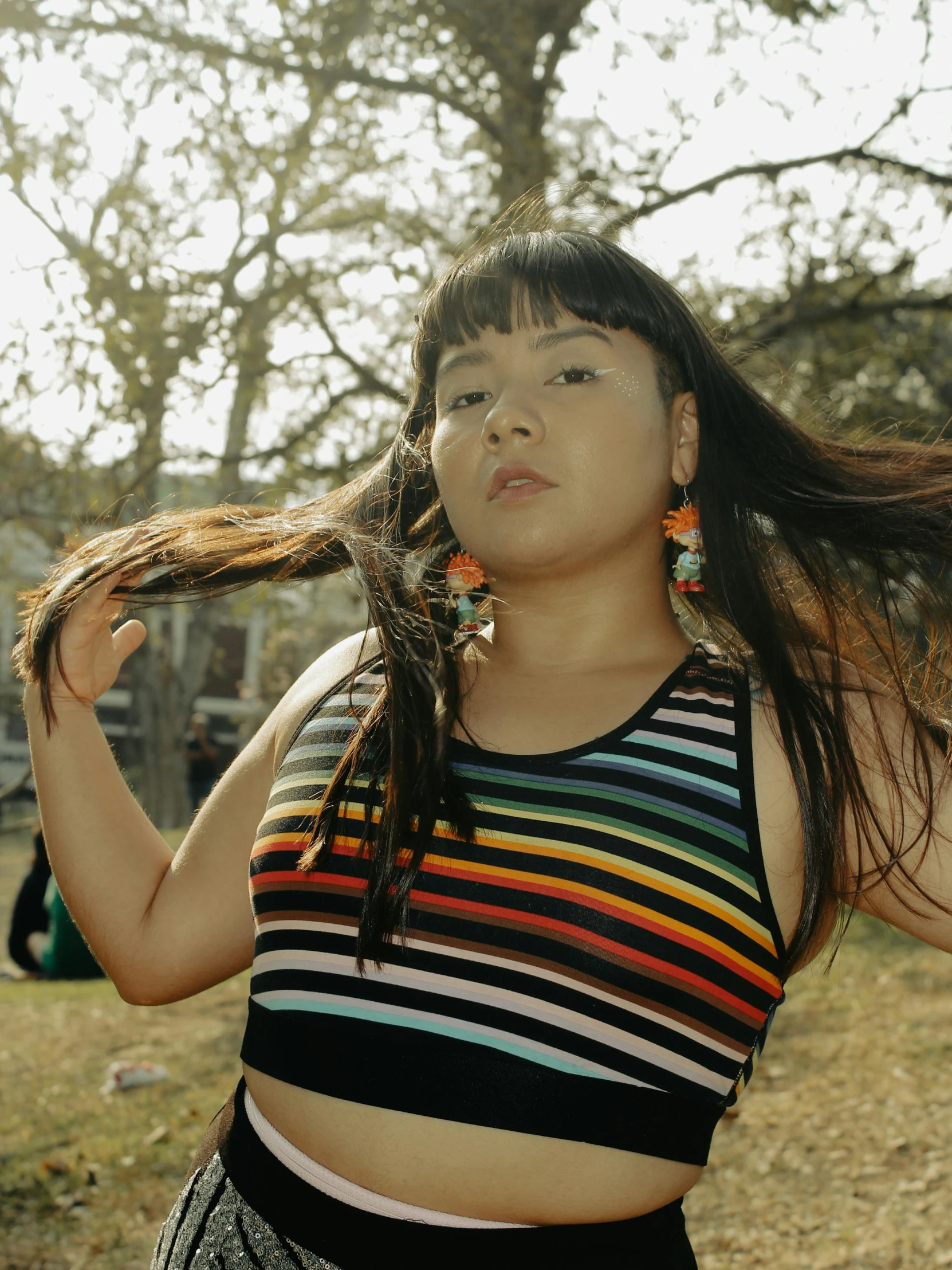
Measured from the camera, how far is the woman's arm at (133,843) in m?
1.91

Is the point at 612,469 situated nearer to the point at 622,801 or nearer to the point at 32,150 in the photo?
the point at 622,801

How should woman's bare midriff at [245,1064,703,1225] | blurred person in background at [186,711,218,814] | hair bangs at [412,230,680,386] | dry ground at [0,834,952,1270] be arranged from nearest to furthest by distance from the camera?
woman's bare midriff at [245,1064,703,1225]
hair bangs at [412,230,680,386]
dry ground at [0,834,952,1270]
blurred person in background at [186,711,218,814]

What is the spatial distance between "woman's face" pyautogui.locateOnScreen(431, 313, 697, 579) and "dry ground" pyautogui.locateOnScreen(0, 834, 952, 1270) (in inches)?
84.5

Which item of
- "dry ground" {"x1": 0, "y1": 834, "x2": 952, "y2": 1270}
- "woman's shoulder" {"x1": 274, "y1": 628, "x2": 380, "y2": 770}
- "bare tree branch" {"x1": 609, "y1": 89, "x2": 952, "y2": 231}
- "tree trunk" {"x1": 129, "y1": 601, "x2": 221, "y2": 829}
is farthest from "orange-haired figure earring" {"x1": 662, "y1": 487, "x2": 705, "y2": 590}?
"tree trunk" {"x1": 129, "y1": 601, "x2": 221, "y2": 829}

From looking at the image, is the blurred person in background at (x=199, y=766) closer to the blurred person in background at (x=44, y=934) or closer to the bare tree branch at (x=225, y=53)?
the blurred person in background at (x=44, y=934)

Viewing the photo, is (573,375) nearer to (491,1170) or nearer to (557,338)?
(557,338)

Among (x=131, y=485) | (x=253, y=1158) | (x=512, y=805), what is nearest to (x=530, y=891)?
(x=512, y=805)

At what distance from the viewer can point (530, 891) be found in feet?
5.13

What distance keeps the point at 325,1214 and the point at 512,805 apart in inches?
23.3

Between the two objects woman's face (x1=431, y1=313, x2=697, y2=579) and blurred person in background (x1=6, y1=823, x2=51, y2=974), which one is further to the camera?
blurred person in background (x1=6, y1=823, x2=51, y2=974)

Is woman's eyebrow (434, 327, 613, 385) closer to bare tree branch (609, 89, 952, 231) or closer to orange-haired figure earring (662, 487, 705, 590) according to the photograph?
orange-haired figure earring (662, 487, 705, 590)

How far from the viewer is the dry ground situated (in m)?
3.10


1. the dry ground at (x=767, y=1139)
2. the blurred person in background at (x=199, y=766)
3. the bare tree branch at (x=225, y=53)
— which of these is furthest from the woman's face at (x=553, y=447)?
the blurred person in background at (x=199, y=766)

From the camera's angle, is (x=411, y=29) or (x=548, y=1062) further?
(x=411, y=29)
